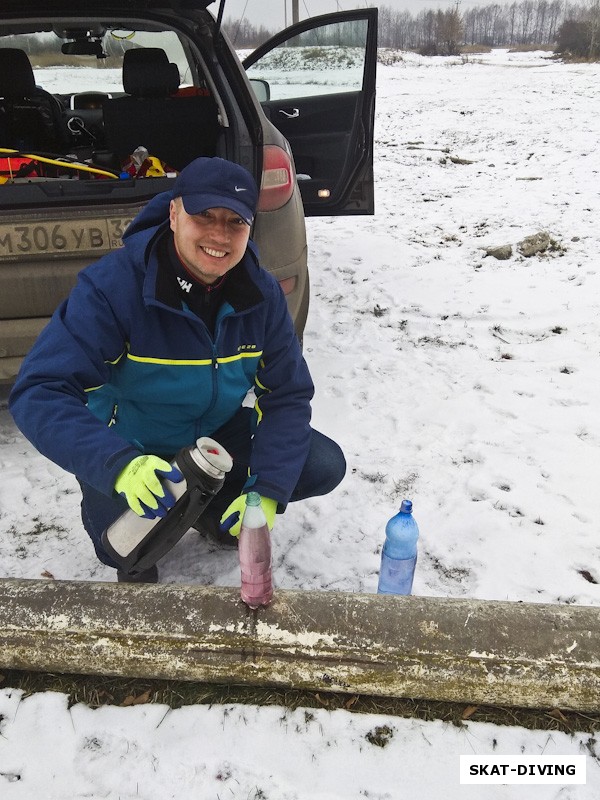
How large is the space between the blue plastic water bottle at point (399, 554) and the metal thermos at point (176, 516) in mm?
616

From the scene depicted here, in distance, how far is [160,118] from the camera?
3447mm

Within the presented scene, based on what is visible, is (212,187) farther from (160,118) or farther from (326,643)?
(160,118)

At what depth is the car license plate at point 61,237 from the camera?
2.50 m

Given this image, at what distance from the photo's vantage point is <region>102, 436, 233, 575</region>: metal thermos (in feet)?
5.54

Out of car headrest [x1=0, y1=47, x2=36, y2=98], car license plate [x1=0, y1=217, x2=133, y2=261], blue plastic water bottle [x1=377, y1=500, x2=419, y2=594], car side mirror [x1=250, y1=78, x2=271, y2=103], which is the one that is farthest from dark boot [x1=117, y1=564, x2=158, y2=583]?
car headrest [x1=0, y1=47, x2=36, y2=98]

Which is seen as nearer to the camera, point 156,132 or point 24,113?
point 156,132

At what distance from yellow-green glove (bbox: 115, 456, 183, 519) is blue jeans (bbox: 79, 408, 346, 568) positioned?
429 mm

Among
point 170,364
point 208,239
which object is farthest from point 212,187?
point 170,364

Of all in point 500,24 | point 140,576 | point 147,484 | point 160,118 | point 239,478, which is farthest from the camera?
point 500,24

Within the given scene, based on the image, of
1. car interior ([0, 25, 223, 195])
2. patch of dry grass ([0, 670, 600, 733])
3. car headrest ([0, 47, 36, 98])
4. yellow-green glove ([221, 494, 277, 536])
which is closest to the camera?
patch of dry grass ([0, 670, 600, 733])

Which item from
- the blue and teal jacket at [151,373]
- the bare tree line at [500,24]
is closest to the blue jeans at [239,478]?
the blue and teal jacket at [151,373]

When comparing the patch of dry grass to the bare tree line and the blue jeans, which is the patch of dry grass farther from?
the bare tree line

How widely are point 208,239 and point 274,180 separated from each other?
1060mm

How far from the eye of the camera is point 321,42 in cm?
418
